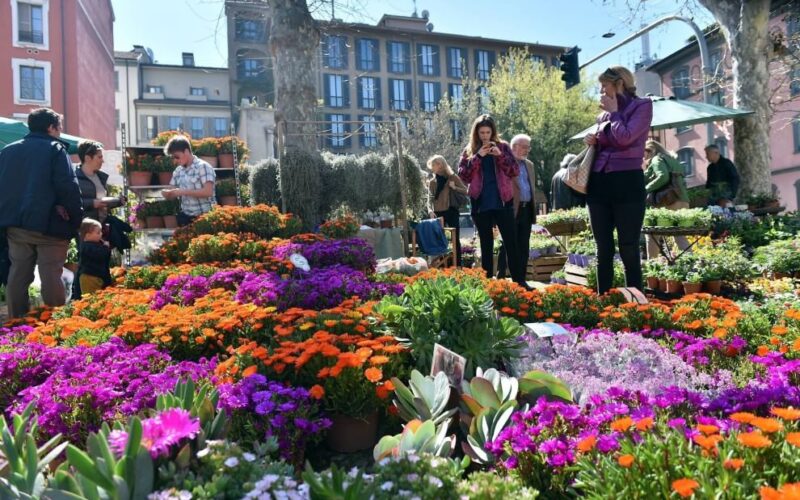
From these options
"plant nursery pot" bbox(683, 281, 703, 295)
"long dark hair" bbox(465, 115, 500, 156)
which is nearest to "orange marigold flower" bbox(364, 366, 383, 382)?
"long dark hair" bbox(465, 115, 500, 156)

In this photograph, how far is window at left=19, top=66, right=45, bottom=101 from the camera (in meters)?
24.7

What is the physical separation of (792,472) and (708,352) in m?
1.55

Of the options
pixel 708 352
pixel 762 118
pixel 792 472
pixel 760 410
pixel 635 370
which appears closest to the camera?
pixel 792 472

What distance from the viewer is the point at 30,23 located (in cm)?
2528

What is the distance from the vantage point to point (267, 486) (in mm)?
1302

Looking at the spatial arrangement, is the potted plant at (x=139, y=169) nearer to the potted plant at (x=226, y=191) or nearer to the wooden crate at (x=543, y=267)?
the potted plant at (x=226, y=191)

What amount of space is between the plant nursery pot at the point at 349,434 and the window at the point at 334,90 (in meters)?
46.5

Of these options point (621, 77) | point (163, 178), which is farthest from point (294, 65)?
point (621, 77)

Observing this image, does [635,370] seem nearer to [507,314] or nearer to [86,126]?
[507,314]

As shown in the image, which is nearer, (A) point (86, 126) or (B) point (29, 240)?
(B) point (29, 240)

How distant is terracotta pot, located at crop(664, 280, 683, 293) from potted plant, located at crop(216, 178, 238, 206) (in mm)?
6772

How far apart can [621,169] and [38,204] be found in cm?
433

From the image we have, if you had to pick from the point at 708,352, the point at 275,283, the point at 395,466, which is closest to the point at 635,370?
the point at 708,352

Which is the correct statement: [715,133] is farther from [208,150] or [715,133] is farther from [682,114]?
[208,150]
